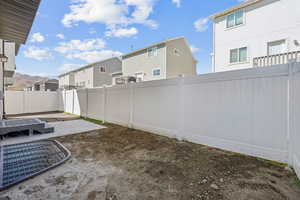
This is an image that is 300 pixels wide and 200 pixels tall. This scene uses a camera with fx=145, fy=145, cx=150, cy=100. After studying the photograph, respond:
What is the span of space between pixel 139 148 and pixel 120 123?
3249mm

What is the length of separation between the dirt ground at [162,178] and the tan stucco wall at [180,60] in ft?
36.2

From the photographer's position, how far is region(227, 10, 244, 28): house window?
28.2 feet

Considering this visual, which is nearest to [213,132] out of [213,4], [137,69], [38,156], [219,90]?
[219,90]

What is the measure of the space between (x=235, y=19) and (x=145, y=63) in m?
8.33

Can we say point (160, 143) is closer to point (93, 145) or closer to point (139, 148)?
point (139, 148)

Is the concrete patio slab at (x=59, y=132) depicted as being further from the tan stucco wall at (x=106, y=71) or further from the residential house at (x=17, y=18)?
the tan stucco wall at (x=106, y=71)

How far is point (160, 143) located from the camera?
172 inches

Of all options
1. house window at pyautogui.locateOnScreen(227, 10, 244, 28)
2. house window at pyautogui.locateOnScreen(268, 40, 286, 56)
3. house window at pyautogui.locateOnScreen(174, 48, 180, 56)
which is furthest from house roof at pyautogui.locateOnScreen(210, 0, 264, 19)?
house window at pyautogui.locateOnScreen(174, 48, 180, 56)

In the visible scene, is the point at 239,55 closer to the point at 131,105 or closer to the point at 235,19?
the point at 235,19

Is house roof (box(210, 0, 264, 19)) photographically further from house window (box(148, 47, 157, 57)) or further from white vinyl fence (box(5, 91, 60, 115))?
white vinyl fence (box(5, 91, 60, 115))

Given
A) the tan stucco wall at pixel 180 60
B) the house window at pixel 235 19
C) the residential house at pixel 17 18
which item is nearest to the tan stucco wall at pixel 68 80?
the tan stucco wall at pixel 180 60

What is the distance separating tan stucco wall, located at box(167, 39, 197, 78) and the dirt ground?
11046mm

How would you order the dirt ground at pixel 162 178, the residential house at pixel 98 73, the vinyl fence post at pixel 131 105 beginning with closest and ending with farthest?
the dirt ground at pixel 162 178, the vinyl fence post at pixel 131 105, the residential house at pixel 98 73

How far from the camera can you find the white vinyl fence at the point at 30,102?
11.1 meters
